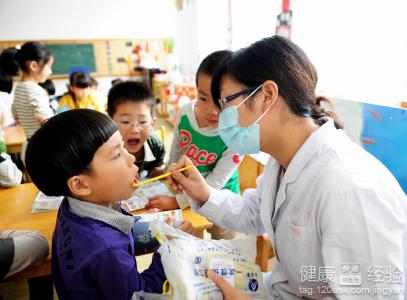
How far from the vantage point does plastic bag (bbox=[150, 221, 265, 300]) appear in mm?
809

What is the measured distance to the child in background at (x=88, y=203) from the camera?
85cm

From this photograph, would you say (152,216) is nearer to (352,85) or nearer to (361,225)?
(361,225)

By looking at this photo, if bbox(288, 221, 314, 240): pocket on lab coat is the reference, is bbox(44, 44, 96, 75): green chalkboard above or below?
above

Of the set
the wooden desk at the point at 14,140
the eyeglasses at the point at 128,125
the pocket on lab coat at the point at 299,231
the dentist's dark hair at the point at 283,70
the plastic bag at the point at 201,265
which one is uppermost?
the dentist's dark hair at the point at 283,70

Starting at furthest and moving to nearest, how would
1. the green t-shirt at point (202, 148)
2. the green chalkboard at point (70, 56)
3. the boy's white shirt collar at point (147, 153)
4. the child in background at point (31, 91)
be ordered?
1. the green chalkboard at point (70, 56)
2. the child in background at point (31, 91)
3. the boy's white shirt collar at point (147, 153)
4. the green t-shirt at point (202, 148)

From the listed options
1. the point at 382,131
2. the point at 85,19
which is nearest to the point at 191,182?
the point at 382,131

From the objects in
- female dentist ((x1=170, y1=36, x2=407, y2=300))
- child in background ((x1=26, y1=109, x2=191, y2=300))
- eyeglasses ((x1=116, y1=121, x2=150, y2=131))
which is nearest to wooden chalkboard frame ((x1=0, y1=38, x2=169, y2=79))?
eyeglasses ((x1=116, y1=121, x2=150, y2=131))

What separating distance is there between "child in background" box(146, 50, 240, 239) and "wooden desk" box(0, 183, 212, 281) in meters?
0.28

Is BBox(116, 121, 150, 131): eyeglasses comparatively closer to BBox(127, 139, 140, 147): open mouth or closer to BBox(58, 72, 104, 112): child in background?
BBox(127, 139, 140, 147): open mouth

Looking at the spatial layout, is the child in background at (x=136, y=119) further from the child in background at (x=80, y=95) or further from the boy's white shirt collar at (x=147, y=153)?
the child in background at (x=80, y=95)

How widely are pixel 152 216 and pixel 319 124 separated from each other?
76 cm

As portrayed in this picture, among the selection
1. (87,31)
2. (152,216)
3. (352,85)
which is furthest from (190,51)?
(152,216)

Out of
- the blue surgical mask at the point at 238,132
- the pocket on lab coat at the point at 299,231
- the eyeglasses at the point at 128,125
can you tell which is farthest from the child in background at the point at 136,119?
the pocket on lab coat at the point at 299,231

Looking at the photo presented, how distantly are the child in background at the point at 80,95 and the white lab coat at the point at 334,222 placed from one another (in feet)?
9.61
